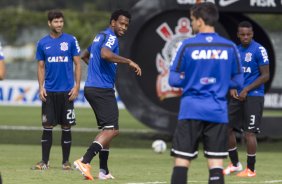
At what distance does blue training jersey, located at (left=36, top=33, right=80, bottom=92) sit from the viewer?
14406 millimetres

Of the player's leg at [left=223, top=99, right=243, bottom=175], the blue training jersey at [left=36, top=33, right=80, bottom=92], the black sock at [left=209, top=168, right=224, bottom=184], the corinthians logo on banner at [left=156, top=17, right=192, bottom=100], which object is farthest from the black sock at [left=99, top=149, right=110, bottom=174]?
the corinthians logo on banner at [left=156, top=17, right=192, bottom=100]

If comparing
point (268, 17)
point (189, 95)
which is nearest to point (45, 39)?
point (189, 95)

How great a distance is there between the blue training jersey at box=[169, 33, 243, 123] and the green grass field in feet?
10.3

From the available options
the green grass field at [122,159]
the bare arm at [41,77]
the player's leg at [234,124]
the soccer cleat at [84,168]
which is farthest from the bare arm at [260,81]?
the bare arm at [41,77]

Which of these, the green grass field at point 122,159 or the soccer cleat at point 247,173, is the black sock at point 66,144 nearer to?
the green grass field at point 122,159

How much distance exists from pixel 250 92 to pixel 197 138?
479cm

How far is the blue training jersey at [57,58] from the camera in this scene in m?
14.4

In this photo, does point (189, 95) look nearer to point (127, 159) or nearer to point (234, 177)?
point (234, 177)

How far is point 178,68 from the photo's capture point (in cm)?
941

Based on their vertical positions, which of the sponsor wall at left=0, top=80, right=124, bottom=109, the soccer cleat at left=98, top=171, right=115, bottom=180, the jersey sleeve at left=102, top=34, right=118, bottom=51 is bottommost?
the sponsor wall at left=0, top=80, right=124, bottom=109

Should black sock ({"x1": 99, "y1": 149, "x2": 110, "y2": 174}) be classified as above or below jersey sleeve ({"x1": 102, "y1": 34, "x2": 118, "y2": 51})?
below

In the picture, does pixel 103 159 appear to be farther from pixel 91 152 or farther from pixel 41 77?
pixel 41 77

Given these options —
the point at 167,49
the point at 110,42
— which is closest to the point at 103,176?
the point at 110,42

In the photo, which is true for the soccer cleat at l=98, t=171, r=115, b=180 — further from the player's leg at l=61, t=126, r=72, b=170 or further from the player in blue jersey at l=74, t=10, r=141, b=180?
Result: the player's leg at l=61, t=126, r=72, b=170
